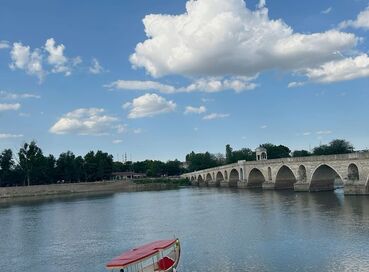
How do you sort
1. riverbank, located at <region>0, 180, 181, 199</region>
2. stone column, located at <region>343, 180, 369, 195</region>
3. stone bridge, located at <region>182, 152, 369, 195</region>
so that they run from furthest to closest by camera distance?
riverbank, located at <region>0, 180, 181, 199</region>
stone bridge, located at <region>182, 152, 369, 195</region>
stone column, located at <region>343, 180, 369, 195</region>

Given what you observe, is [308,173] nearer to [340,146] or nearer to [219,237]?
[219,237]

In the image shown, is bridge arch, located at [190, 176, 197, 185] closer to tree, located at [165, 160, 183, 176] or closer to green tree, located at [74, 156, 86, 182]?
tree, located at [165, 160, 183, 176]

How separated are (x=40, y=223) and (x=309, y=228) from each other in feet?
98.3

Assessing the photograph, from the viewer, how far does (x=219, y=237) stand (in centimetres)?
3297

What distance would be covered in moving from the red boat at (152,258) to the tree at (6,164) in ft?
355

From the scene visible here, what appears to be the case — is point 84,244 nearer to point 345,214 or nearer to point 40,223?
point 40,223

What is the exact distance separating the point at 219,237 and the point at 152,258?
970 centimetres

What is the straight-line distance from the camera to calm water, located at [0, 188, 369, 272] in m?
25.1

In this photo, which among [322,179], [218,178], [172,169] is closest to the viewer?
[322,179]

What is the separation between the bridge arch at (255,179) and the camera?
92.1 meters

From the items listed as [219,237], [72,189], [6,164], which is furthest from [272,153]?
[219,237]

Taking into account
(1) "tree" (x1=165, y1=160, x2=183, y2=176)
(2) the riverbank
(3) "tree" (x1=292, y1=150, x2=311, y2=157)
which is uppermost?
(3) "tree" (x1=292, y1=150, x2=311, y2=157)

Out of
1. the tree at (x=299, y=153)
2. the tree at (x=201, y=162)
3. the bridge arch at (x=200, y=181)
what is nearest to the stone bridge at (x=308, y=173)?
the bridge arch at (x=200, y=181)

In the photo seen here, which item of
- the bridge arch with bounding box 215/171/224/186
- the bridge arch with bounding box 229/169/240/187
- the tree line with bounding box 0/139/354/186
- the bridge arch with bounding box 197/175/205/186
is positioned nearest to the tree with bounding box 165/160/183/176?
the tree line with bounding box 0/139/354/186
